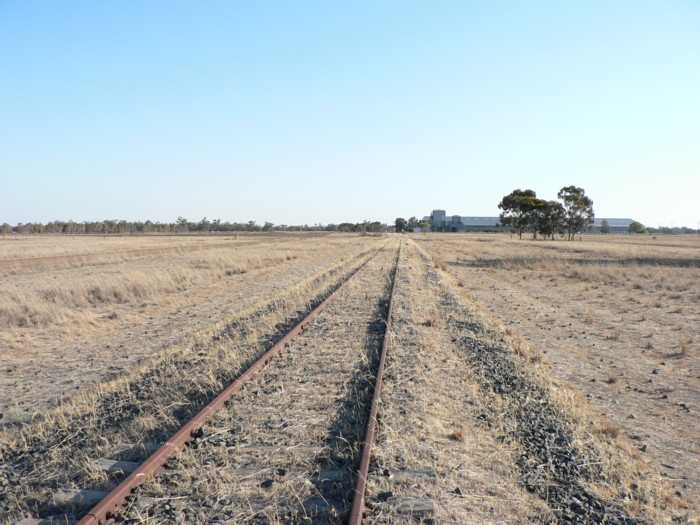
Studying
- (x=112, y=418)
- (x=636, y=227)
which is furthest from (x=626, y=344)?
(x=636, y=227)

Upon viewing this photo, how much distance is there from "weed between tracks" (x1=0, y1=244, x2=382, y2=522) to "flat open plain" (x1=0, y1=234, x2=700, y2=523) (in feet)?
0.10

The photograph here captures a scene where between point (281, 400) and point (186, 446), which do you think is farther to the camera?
point (281, 400)

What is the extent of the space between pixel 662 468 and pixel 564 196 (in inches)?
3629

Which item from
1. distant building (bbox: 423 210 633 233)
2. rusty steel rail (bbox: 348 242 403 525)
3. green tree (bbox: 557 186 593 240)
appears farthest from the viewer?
distant building (bbox: 423 210 633 233)

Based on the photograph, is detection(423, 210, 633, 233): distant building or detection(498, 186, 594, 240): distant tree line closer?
detection(498, 186, 594, 240): distant tree line

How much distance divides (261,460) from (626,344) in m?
9.38

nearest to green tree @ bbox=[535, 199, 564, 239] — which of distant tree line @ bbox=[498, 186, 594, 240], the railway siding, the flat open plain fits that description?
distant tree line @ bbox=[498, 186, 594, 240]

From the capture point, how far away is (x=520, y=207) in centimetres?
9131

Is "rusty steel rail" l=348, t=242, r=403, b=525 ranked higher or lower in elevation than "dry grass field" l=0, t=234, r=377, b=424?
higher

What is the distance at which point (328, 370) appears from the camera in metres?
7.45

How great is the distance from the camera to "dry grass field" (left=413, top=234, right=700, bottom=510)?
5.90m

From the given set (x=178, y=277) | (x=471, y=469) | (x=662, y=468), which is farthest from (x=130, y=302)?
(x=662, y=468)

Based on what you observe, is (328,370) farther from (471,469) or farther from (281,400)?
(471,469)

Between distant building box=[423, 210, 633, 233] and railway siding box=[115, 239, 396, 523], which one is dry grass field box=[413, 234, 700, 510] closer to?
railway siding box=[115, 239, 396, 523]
